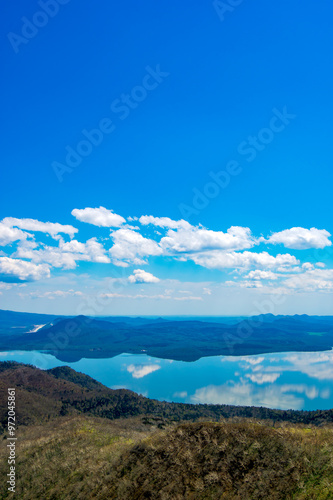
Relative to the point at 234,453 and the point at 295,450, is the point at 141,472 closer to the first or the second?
the point at 234,453

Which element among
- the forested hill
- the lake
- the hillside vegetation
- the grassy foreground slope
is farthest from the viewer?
the lake

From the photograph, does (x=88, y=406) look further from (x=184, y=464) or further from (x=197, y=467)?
(x=197, y=467)

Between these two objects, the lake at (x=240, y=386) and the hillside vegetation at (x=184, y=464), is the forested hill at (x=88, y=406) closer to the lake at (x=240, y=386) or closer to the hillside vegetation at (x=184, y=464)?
the lake at (x=240, y=386)

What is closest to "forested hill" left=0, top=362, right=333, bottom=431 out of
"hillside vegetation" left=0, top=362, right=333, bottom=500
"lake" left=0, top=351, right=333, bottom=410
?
"lake" left=0, top=351, right=333, bottom=410

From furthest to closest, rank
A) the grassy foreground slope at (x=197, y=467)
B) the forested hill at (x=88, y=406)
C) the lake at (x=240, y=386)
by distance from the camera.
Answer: the lake at (x=240, y=386) → the forested hill at (x=88, y=406) → the grassy foreground slope at (x=197, y=467)

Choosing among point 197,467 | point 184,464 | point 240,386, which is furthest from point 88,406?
point 240,386

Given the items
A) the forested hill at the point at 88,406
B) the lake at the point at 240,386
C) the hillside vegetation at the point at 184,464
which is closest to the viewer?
the hillside vegetation at the point at 184,464

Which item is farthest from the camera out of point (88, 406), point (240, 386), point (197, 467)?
point (240, 386)

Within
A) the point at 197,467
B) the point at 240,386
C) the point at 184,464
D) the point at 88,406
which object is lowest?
the point at 240,386

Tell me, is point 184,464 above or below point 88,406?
above

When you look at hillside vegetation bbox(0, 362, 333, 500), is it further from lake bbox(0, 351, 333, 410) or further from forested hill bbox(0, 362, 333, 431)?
lake bbox(0, 351, 333, 410)

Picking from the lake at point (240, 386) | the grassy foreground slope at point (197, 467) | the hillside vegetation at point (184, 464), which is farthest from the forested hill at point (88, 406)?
the grassy foreground slope at point (197, 467)

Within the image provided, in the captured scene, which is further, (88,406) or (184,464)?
(88,406)
